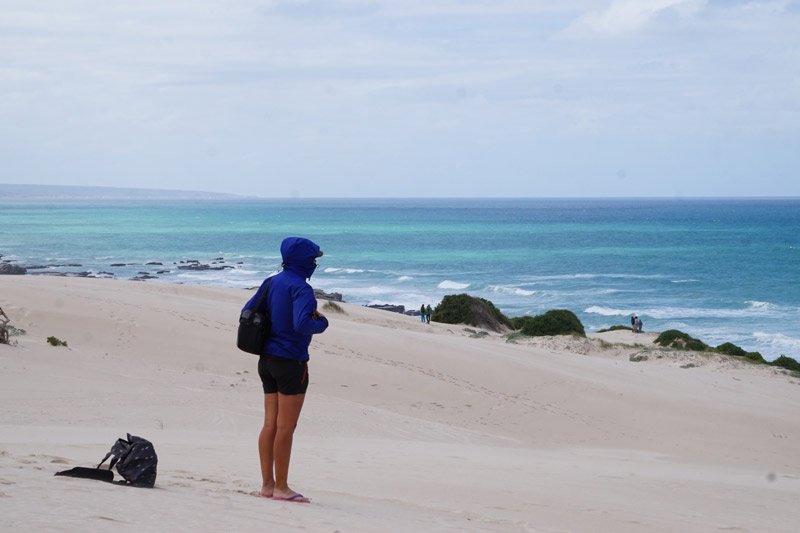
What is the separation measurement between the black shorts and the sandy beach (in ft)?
2.38

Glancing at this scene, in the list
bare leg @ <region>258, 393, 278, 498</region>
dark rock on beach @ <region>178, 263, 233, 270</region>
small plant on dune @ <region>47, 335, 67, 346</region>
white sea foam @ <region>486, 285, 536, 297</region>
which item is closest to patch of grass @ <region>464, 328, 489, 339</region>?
small plant on dune @ <region>47, 335, 67, 346</region>

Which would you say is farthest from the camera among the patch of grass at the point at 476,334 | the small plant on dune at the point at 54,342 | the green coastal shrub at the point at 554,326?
the green coastal shrub at the point at 554,326

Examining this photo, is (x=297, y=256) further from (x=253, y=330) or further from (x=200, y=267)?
(x=200, y=267)

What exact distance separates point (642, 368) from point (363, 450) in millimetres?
11230

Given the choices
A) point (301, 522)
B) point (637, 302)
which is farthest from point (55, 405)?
point (637, 302)

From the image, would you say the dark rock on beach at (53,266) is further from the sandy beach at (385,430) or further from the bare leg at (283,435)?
the bare leg at (283,435)

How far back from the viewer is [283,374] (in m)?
5.86

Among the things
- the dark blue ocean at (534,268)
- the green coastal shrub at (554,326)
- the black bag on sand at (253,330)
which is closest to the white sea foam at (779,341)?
the dark blue ocean at (534,268)

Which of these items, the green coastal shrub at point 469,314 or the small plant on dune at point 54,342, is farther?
the green coastal shrub at point 469,314

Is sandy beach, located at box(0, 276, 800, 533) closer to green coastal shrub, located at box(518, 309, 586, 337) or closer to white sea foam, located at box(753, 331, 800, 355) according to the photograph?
green coastal shrub, located at box(518, 309, 586, 337)

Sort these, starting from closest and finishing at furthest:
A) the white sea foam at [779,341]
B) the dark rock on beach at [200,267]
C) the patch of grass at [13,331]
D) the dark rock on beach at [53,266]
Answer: the patch of grass at [13,331]
the white sea foam at [779,341]
the dark rock on beach at [53,266]
the dark rock on beach at [200,267]

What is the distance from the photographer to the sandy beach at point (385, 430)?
5891 mm

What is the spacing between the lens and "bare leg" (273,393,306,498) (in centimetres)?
595

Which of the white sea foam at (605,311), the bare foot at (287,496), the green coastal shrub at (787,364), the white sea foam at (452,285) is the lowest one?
the white sea foam at (605,311)
